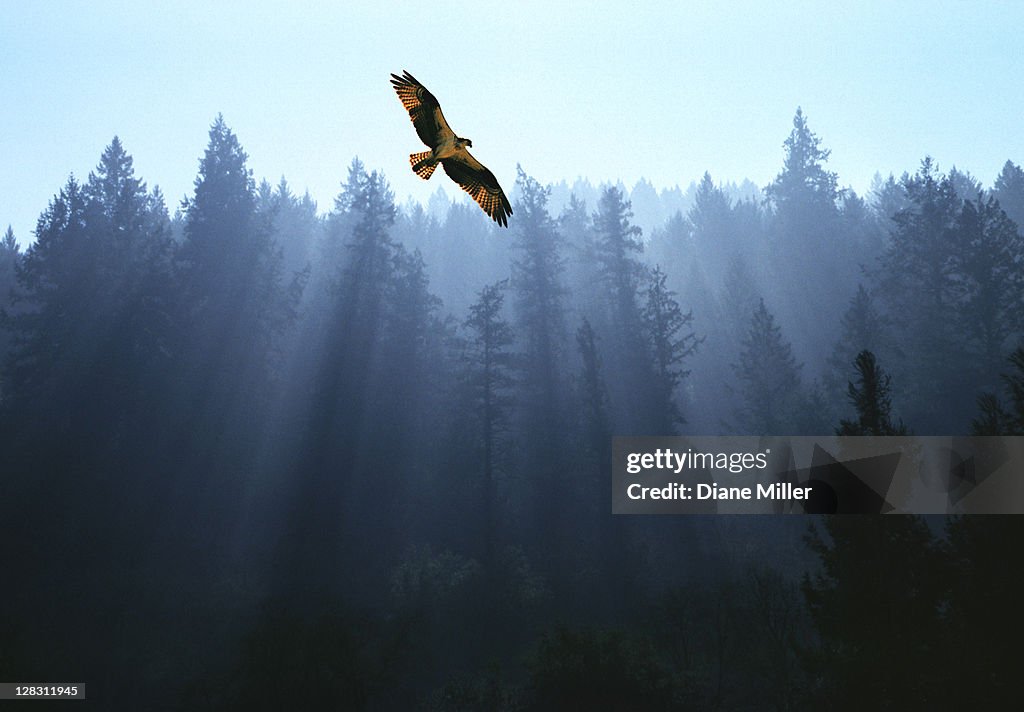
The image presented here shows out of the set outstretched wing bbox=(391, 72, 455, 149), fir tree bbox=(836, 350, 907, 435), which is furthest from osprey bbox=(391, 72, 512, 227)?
fir tree bbox=(836, 350, 907, 435)

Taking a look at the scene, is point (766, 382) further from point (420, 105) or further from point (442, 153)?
point (420, 105)

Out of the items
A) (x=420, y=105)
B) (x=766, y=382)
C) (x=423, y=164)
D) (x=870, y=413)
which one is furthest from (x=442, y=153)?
(x=766, y=382)

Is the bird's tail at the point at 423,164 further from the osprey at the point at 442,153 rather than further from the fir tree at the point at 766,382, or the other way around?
the fir tree at the point at 766,382

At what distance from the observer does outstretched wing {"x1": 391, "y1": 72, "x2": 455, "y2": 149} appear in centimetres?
758

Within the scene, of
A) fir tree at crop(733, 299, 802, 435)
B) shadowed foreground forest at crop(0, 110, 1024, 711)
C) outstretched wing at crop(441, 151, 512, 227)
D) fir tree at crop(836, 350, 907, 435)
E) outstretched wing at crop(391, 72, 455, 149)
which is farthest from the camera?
fir tree at crop(733, 299, 802, 435)

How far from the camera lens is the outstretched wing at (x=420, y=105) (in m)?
7.58

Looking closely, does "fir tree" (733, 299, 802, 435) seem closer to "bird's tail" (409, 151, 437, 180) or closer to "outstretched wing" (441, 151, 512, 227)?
"outstretched wing" (441, 151, 512, 227)

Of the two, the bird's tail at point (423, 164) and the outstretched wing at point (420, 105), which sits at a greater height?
the outstretched wing at point (420, 105)

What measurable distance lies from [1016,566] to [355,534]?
2335 centimetres

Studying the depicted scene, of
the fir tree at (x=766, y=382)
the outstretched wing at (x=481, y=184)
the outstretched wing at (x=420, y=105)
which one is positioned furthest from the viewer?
the fir tree at (x=766, y=382)

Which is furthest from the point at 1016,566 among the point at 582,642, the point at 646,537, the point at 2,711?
the point at 646,537

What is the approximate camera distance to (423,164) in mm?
7820

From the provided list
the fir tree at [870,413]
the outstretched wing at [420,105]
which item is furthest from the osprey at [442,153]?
the fir tree at [870,413]

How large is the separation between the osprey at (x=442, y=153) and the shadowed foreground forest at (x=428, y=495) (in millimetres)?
8646
